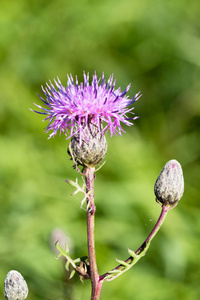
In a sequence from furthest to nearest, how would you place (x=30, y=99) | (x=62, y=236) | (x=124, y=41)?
(x=124, y=41)
(x=30, y=99)
(x=62, y=236)

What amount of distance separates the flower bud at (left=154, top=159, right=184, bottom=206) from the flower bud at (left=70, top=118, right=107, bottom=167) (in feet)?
0.59

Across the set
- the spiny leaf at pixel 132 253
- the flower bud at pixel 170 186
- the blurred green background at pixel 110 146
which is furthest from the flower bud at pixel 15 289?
the blurred green background at pixel 110 146

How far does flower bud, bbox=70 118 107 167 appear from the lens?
1165mm

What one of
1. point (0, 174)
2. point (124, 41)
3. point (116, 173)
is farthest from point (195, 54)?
point (0, 174)

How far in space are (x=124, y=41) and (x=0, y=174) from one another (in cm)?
139

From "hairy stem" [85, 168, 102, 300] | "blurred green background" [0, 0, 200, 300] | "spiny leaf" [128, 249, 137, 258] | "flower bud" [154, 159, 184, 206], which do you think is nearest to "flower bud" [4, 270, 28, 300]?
"hairy stem" [85, 168, 102, 300]

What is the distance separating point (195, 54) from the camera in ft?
10.2

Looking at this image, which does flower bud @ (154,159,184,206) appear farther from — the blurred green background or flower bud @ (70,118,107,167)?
the blurred green background

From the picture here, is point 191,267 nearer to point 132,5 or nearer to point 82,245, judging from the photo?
point 82,245

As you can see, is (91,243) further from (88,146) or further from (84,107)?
(84,107)

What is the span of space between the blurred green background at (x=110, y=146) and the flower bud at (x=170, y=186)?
1.16 m

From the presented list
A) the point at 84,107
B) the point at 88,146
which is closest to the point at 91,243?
the point at 88,146

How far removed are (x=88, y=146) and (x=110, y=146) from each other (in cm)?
177

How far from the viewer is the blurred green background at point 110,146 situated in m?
2.42
